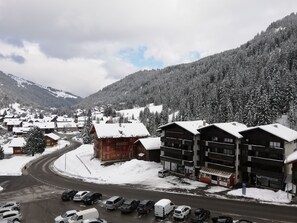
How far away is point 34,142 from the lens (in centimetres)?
11706

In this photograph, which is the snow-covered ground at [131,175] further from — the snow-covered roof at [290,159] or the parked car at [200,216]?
the parked car at [200,216]

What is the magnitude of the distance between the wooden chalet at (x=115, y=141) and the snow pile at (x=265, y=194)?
39.2m

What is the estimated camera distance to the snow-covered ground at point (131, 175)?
180 feet

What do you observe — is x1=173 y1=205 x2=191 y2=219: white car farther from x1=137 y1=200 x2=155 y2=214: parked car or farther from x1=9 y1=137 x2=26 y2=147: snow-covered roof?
x1=9 y1=137 x2=26 y2=147: snow-covered roof

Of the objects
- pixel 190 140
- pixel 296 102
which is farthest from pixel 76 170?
pixel 296 102

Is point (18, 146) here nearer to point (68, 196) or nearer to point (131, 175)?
point (131, 175)

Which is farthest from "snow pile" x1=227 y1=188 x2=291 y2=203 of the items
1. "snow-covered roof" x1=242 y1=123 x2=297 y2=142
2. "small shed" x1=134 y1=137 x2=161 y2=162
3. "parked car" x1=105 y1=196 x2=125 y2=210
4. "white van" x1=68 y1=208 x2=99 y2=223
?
"small shed" x1=134 y1=137 x2=161 y2=162

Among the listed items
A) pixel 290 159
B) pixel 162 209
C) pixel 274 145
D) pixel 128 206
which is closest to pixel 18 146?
pixel 128 206

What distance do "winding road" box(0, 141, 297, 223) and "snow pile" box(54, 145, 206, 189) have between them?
4027 millimetres

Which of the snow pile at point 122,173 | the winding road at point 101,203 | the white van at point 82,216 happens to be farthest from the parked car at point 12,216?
the snow pile at point 122,173

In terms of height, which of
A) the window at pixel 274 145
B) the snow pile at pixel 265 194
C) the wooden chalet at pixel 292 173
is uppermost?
the window at pixel 274 145

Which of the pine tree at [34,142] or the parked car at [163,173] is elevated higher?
the pine tree at [34,142]

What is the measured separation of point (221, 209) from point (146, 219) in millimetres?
11743

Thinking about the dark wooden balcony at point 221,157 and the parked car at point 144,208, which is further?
the dark wooden balcony at point 221,157
